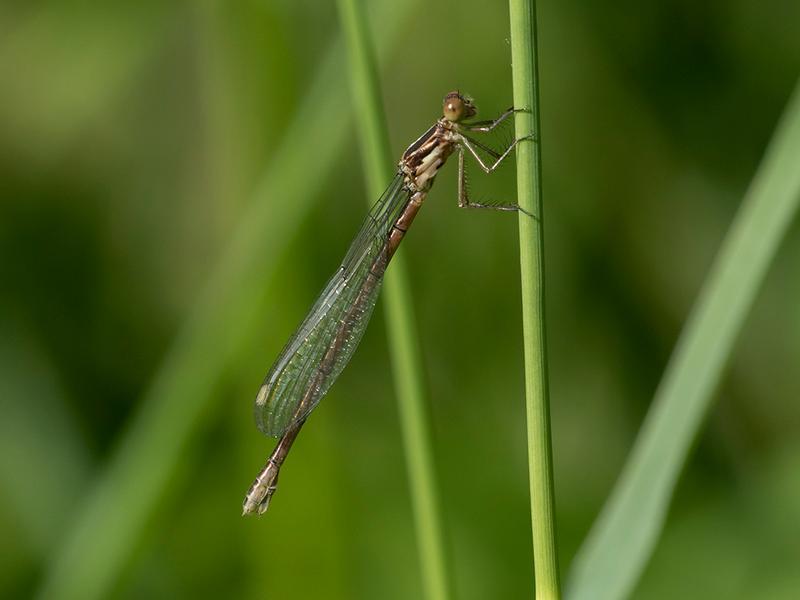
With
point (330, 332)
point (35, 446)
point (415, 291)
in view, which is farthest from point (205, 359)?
point (415, 291)

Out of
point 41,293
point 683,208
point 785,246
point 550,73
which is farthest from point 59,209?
point 785,246

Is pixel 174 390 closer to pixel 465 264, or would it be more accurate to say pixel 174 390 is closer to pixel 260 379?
pixel 260 379

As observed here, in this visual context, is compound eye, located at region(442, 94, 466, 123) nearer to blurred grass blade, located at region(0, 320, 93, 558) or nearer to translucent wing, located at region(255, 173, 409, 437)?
translucent wing, located at region(255, 173, 409, 437)

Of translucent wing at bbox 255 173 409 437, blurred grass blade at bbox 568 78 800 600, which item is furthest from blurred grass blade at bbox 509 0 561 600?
translucent wing at bbox 255 173 409 437

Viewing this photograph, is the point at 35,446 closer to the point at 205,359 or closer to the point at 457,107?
the point at 205,359

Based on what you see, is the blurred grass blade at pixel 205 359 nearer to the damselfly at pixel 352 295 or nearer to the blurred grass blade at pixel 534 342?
the damselfly at pixel 352 295

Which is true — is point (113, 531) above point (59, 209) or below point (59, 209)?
below

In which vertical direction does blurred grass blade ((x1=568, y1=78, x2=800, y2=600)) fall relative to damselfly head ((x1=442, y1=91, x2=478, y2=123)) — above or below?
below

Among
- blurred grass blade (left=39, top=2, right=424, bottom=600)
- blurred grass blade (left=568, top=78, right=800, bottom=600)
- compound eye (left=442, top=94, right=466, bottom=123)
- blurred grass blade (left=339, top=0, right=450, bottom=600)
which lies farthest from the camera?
compound eye (left=442, top=94, right=466, bottom=123)
